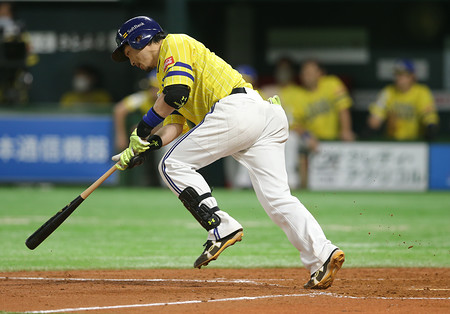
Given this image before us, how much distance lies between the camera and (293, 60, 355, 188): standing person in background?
15.7m

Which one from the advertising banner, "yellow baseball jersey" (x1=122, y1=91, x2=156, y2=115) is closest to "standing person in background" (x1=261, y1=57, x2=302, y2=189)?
the advertising banner

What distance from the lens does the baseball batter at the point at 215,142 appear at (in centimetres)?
610

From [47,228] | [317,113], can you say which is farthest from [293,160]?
[47,228]

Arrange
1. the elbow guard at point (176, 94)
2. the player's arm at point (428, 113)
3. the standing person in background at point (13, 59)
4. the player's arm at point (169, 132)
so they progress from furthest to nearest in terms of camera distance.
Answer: the standing person in background at point (13, 59) → the player's arm at point (428, 113) → the player's arm at point (169, 132) → the elbow guard at point (176, 94)

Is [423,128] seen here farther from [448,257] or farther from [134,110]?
[448,257]

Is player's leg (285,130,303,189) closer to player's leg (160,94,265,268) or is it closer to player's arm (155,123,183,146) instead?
player's arm (155,123,183,146)

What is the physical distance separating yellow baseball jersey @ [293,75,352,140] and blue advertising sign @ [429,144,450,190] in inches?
66.8

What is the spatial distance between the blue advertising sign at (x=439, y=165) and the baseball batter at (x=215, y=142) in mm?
9757

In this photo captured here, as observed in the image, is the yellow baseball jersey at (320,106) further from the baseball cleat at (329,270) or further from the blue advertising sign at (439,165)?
the baseball cleat at (329,270)

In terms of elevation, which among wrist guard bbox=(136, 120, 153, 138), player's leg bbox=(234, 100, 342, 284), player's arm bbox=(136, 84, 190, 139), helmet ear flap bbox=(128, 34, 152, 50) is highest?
helmet ear flap bbox=(128, 34, 152, 50)

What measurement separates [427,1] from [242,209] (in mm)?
8085

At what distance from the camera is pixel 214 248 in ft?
20.2

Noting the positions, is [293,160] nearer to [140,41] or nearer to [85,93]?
[85,93]

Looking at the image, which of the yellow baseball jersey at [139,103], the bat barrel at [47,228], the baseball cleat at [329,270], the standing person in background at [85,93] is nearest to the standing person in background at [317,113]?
the yellow baseball jersey at [139,103]
